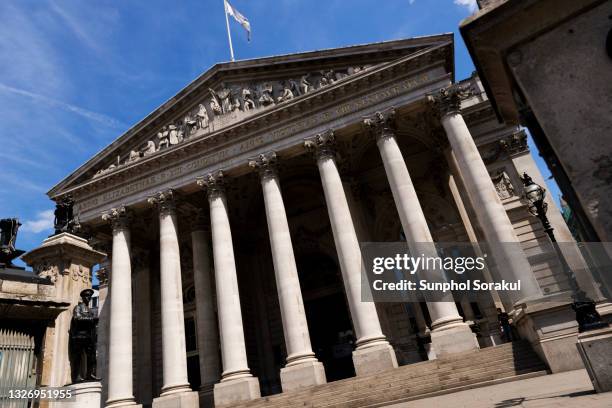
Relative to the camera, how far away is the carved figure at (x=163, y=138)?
23.6 metres

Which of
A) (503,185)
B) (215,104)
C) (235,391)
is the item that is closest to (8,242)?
(235,391)

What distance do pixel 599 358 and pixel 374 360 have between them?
10.4 metres

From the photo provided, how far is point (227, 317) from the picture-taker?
18391mm

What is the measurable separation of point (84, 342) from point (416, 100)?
53.7 feet

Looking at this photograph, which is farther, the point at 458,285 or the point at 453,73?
the point at 458,285

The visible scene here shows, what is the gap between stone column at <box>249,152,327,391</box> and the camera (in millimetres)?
16250

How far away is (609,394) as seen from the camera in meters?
5.54

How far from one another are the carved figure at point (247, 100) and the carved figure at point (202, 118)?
241 centimetres

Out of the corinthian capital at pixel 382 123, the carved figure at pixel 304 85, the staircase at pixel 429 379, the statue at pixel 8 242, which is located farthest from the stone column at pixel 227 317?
the statue at pixel 8 242

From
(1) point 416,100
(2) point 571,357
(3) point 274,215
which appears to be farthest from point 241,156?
(2) point 571,357

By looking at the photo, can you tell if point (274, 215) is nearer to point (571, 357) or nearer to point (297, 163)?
point (297, 163)

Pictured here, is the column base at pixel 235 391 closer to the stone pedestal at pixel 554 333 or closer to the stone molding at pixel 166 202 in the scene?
the stone molding at pixel 166 202

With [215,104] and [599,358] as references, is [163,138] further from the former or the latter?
[599,358]

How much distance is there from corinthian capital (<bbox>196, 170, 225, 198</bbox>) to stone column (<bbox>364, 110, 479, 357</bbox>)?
7827 millimetres
